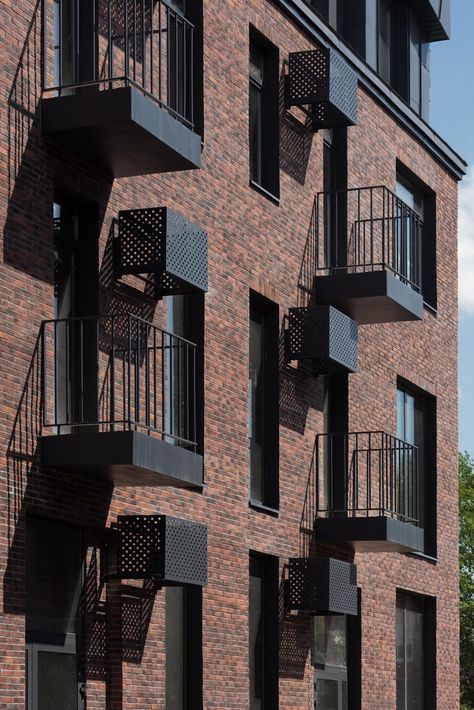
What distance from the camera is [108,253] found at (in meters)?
17.8

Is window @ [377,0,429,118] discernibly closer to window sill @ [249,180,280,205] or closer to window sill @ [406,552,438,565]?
window sill @ [249,180,280,205]

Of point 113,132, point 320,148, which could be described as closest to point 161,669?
point 113,132

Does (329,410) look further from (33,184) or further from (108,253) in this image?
(33,184)

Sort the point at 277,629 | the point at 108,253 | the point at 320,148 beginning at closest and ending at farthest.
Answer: the point at 108,253 → the point at 277,629 → the point at 320,148

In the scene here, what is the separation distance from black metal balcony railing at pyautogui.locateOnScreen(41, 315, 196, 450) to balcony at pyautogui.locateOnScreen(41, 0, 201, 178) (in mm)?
1737

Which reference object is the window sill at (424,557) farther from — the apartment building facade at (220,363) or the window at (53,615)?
the window at (53,615)

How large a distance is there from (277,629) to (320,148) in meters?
7.03

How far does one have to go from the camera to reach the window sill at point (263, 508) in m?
20.9

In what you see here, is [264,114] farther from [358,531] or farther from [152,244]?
[358,531]

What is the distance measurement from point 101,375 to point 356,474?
7.51 m

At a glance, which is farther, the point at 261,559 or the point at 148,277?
the point at 261,559

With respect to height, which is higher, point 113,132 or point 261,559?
point 113,132

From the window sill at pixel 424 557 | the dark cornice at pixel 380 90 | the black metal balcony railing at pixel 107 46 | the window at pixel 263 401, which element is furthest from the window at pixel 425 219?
the black metal balcony railing at pixel 107 46

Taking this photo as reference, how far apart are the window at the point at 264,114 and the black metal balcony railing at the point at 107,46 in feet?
10.5
